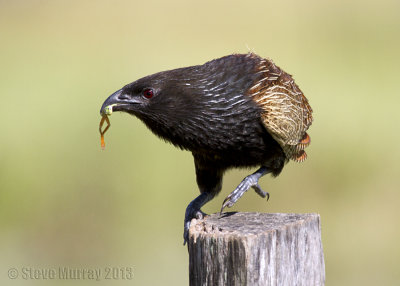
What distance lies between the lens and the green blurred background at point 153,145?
8.94m

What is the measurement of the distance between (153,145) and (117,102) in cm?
430

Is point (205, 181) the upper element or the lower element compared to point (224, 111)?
lower

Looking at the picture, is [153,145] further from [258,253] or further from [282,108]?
[258,253]

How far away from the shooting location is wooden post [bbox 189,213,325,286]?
4008 millimetres

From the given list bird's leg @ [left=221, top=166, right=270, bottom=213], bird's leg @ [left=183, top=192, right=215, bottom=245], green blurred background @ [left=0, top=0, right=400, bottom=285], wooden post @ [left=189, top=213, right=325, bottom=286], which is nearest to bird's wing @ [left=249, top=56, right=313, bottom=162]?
bird's leg @ [left=221, top=166, right=270, bottom=213]

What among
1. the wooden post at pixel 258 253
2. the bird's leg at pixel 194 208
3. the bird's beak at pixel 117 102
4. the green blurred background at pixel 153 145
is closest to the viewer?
the wooden post at pixel 258 253

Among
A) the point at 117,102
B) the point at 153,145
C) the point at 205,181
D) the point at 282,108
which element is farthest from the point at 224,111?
the point at 153,145

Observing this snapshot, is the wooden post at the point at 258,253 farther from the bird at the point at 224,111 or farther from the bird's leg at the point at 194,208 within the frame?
the bird's leg at the point at 194,208

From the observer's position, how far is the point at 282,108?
231 inches

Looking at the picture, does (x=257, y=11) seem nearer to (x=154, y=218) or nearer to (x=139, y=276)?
(x=154, y=218)

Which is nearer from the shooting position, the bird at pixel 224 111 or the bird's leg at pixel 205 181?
the bird at pixel 224 111

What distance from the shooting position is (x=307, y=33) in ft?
43.0

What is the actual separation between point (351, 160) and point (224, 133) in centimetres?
484

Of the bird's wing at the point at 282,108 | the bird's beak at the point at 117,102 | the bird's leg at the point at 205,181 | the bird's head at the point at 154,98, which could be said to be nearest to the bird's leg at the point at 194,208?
the bird's leg at the point at 205,181
